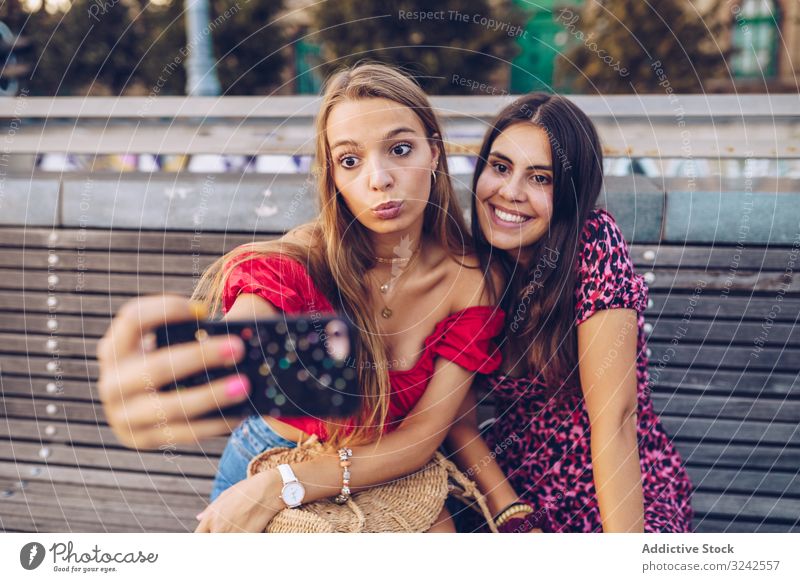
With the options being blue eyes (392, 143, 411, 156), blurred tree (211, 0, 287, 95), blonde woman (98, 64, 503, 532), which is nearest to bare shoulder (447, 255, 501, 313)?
blonde woman (98, 64, 503, 532)

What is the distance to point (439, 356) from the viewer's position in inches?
53.8

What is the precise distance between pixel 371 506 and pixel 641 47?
4154 millimetres

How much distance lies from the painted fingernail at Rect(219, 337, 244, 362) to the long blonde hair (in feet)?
0.67

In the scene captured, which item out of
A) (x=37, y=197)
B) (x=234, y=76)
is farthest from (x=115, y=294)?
(x=234, y=76)

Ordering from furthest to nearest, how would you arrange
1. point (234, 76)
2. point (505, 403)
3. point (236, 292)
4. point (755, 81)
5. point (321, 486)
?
point (755, 81) < point (234, 76) < point (505, 403) < point (321, 486) < point (236, 292)

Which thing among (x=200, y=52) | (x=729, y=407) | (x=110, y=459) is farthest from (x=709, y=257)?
(x=200, y=52)

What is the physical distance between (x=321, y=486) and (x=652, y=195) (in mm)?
961

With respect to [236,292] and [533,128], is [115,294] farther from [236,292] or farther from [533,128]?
[533,128]

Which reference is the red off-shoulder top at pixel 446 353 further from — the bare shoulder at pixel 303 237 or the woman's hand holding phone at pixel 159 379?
the woman's hand holding phone at pixel 159 379

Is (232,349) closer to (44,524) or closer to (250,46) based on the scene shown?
(44,524)

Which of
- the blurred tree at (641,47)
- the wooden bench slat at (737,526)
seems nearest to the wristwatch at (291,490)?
the wooden bench slat at (737,526)

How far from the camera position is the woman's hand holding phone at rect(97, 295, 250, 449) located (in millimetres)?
918

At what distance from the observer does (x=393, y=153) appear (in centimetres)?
127

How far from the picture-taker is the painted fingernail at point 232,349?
3.46 ft
